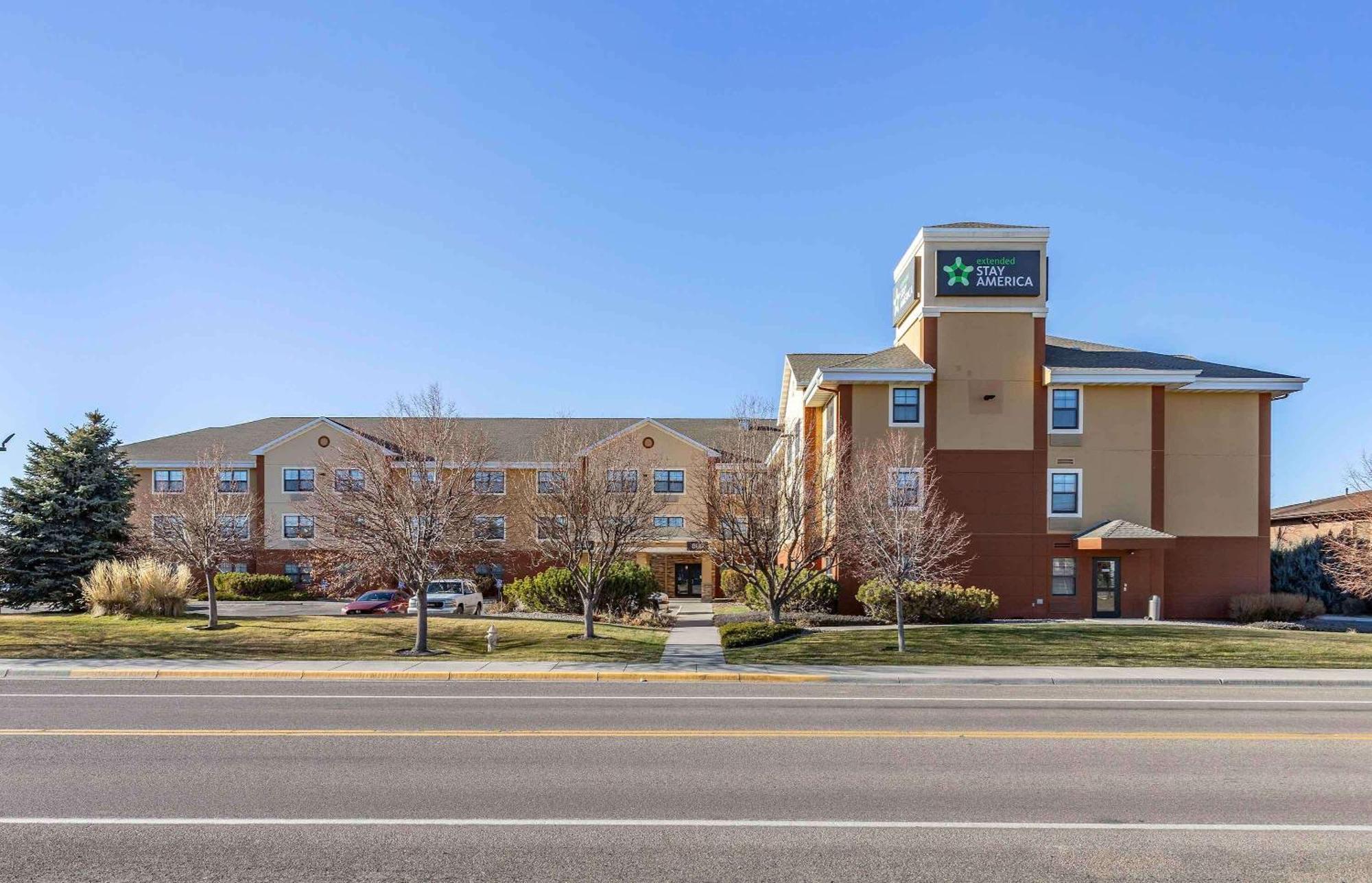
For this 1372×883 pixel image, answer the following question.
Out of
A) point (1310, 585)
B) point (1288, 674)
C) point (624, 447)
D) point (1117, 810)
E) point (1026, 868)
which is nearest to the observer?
point (1026, 868)

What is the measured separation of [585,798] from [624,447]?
21.0 meters

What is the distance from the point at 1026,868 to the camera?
6887mm

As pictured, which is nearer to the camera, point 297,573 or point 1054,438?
point 1054,438

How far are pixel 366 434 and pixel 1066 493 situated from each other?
109ft

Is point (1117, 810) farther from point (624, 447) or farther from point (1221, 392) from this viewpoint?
point (1221, 392)

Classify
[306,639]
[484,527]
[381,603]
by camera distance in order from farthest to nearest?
1. [381,603]
2. [484,527]
3. [306,639]

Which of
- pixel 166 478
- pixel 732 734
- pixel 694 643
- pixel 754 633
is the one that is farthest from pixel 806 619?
pixel 166 478

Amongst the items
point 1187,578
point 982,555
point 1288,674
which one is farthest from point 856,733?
point 1187,578

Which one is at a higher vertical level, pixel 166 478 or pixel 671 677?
pixel 166 478

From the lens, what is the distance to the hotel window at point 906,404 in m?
31.7

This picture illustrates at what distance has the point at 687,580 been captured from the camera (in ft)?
160

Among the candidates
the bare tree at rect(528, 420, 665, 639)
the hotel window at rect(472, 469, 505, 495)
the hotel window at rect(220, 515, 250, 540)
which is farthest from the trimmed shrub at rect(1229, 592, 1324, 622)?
the hotel window at rect(220, 515, 250, 540)

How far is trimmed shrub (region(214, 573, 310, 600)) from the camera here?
43.1 m

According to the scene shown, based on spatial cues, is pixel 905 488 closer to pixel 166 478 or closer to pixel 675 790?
pixel 675 790
